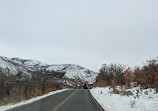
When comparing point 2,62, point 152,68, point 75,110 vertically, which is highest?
point 2,62

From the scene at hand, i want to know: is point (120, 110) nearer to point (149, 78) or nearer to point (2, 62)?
point (149, 78)

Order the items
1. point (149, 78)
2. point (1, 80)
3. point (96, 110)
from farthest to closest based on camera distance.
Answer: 1. point (1, 80)
2. point (149, 78)
3. point (96, 110)

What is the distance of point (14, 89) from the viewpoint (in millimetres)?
41250

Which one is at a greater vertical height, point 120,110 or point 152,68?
point 152,68

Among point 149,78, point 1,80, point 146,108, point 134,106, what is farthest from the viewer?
point 1,80

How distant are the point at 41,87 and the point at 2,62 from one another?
369 ft

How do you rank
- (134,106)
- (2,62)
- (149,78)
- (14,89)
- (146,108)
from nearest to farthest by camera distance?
1. (146,108)
2. (134,106)
3. (149,78)
4. (14,89)
5. (2,62)

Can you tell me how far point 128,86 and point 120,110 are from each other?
14570 mm

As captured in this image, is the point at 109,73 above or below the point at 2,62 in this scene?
below

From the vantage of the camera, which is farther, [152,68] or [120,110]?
[152,68]

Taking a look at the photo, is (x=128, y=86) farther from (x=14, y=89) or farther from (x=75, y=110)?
(x=14, y=89)

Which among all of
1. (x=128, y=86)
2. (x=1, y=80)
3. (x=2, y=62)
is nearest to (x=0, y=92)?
(x=1, y=80)

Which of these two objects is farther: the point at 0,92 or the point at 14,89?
the point at 14,89

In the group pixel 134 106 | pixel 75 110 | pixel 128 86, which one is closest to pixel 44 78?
pixel 128 86
